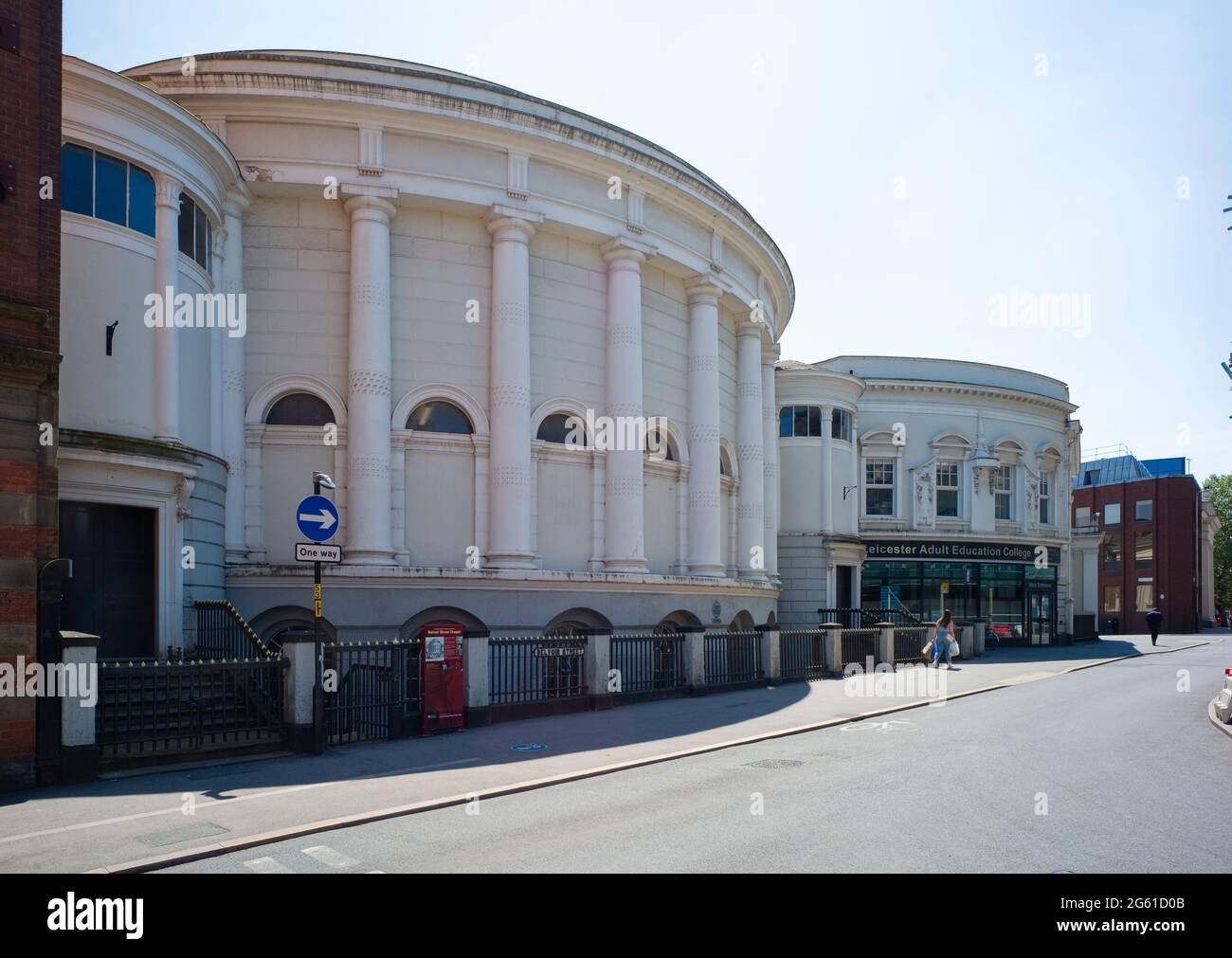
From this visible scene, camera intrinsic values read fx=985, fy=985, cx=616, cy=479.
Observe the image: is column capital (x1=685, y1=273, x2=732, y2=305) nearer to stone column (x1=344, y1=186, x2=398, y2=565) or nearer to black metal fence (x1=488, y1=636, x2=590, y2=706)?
stone column (x1=344, y1=186, x2=398, y2=565)

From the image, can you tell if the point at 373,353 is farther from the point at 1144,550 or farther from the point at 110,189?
the point at 1144,550

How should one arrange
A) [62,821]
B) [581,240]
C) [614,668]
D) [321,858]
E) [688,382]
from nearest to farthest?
1. [321,858]
2. [62,821]
3. [614,668]
4. [581,240]
5. [688,382]

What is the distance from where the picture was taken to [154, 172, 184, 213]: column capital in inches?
718

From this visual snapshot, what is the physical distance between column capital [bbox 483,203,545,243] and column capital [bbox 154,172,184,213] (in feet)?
25.7

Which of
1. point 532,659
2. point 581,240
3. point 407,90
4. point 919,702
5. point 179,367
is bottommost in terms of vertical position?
point 919,702

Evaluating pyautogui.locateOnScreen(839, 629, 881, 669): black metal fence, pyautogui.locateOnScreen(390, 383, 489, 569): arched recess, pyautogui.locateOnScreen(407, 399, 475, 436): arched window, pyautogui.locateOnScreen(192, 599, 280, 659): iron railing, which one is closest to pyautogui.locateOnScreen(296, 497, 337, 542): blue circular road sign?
pyautogui.locateOnScreen(192, 599, 280, 659): iron railing

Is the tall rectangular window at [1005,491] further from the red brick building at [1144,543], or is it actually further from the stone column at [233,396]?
the stone column at [233,396]

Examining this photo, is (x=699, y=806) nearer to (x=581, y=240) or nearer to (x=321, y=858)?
(x=321, y=858)

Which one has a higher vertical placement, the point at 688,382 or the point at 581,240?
the point at 581,240

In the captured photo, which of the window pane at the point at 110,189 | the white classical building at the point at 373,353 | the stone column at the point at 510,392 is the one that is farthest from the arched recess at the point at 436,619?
the window pane at the point at 110,189
